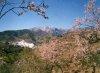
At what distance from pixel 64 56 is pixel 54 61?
258 centimetres

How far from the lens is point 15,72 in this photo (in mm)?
44500

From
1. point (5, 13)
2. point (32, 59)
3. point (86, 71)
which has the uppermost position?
point (5, 13)

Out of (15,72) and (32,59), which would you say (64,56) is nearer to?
(32,59)

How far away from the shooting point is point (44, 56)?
55.6 metres

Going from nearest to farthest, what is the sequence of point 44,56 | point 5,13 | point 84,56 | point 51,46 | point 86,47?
point 5,13
point 86,47
point 84,56
point 44,56
point 51,46

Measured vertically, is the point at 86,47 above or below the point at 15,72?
above

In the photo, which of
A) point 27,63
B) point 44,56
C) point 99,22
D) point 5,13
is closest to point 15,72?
point 27,63

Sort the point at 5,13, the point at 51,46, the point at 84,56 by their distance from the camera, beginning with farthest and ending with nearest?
the point at 51,46 → the point at 84,56 → the point at 5,13

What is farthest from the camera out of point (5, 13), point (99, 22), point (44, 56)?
point (44, 56)

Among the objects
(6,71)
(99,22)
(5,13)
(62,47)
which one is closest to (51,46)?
(62,47)

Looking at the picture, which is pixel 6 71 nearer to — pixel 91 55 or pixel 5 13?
pixel 91 55

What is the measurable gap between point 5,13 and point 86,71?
55910 mm

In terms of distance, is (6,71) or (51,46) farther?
(51,46)

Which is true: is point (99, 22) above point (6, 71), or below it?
above
